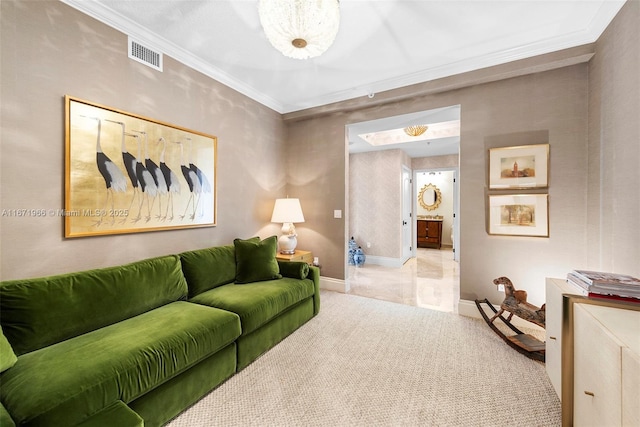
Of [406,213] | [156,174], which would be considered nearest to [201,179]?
[156,174]

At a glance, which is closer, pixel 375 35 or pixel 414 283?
pixel 375 35

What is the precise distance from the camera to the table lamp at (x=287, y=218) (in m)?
3.62

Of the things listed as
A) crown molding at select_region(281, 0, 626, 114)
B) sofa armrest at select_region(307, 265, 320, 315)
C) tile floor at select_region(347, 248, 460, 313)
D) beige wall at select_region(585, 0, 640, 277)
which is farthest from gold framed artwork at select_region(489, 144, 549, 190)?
sofa armrest at select_region(307, 265, 320, 315)

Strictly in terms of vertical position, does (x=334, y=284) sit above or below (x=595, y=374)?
below

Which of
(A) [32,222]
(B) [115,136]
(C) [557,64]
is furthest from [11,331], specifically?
(C) [557,64]

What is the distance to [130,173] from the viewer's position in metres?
2.27

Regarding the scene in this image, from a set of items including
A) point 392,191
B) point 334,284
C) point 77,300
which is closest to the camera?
point 77,300

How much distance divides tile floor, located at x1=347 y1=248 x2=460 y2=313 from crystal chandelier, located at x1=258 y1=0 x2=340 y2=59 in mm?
3203

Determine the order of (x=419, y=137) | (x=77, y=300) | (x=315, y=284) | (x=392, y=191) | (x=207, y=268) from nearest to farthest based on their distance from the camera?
(x=77, y=300) < (x=207, y=268) < (x=315, y=284) < (x=419, y=137) < (x=392, y=191)

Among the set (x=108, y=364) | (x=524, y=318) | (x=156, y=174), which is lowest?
(x=524, y=318)

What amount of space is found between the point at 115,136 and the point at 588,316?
3363mm

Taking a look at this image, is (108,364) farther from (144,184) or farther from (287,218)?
(287,218)

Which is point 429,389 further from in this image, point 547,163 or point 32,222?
point 32,222

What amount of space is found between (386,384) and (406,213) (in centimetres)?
481
